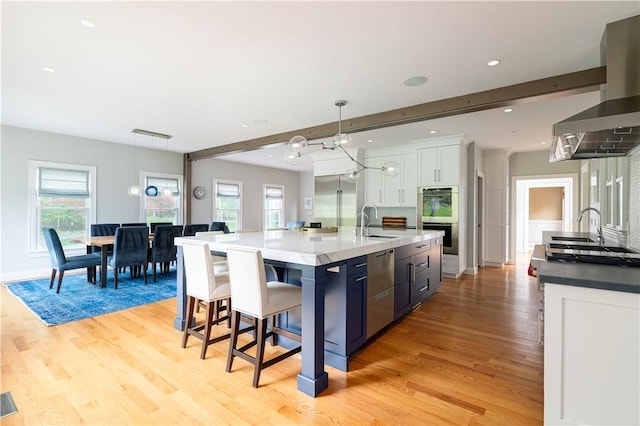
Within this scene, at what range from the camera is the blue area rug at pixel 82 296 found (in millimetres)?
3514

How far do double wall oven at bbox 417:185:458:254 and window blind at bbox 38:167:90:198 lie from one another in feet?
21.7

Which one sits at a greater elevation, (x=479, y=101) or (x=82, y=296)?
(x=479, y=101)

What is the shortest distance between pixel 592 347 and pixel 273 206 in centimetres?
901

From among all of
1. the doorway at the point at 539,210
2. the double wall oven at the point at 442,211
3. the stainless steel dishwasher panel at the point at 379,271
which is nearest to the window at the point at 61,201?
the stainless steel dishwasher panel at the point at 379,271

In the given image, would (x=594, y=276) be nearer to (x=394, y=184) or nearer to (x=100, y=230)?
(x=394, y=184)

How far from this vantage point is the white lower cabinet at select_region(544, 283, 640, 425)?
1334 millimetres

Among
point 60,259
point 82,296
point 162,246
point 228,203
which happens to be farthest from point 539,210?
point 60,259

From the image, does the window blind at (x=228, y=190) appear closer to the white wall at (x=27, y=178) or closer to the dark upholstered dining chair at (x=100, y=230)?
the white wall at (x=27, y=178)

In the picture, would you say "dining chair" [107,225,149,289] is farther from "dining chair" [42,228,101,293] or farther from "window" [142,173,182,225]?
"window" [142,173,182,225]

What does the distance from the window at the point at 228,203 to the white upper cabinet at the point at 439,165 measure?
525 centimetres

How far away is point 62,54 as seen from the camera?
8.76 ft

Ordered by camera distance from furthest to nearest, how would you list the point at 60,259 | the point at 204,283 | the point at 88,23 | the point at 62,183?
the point at 62,183 → the point at 60,259 → the point at 204,283 → the point at 88,23

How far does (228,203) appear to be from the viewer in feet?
28.0

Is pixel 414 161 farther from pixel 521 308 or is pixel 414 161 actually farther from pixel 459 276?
pixel 521 308
